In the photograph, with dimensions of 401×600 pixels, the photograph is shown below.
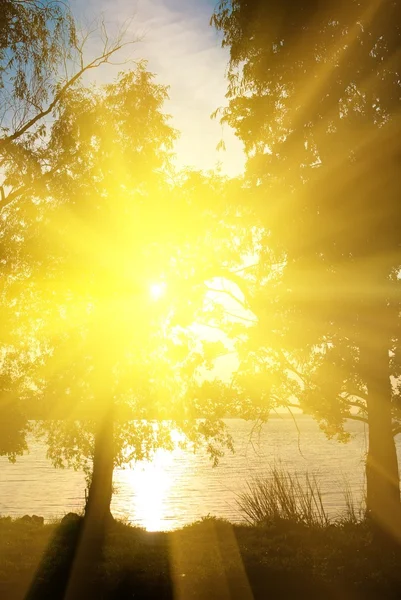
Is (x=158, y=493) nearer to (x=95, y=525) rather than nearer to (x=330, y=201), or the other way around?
(x=95, y=525)

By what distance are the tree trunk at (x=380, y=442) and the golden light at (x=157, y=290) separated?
6.36m

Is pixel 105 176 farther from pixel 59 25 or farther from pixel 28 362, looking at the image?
pixel 28 362

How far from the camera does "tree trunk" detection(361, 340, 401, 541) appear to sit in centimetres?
1031

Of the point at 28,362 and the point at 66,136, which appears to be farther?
the point at 28,362

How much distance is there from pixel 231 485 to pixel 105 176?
1780 inches

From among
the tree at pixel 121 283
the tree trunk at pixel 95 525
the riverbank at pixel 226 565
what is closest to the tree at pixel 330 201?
the riverbank at pixel 226 565

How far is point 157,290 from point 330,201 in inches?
255

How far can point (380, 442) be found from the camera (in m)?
10.6

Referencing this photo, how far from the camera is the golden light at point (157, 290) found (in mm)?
15086

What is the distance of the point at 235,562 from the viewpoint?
1012cm

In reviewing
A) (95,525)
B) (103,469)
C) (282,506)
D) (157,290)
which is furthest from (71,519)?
(157,290)

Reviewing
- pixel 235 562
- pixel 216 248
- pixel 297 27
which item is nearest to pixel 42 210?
pixel 216 248

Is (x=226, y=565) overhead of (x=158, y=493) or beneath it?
overhead

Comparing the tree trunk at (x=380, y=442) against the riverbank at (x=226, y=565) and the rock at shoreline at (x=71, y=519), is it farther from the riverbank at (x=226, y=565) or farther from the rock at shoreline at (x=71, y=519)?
the rock at shoreline at (x=71, y=519)
